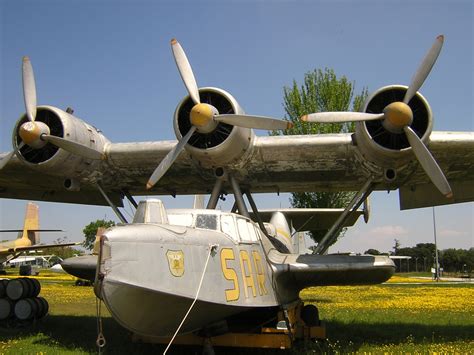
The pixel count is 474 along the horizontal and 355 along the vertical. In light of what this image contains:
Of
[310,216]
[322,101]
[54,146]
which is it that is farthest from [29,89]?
[322,101]

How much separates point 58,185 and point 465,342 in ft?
35.0

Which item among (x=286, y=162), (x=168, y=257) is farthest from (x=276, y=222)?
(x=168, y=257)

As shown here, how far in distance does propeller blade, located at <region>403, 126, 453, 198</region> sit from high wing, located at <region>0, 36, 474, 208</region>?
2 cm

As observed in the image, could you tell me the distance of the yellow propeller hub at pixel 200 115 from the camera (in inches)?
400

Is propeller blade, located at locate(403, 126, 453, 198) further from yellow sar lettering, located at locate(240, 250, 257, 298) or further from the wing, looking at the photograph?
the wing

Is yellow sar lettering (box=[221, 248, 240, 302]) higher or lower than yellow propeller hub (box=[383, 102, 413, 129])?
lower

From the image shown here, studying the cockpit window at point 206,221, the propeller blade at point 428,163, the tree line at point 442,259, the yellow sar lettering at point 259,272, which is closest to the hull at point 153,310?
the yellow sar lettering at point 259,272

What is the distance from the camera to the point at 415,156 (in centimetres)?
973

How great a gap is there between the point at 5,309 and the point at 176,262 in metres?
8.50

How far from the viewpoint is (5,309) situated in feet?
39.2

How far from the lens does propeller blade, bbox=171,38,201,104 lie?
10633mm

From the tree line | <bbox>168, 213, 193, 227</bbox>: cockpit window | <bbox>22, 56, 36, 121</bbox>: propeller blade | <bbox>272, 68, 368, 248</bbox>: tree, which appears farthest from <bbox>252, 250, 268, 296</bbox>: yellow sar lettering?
the tree line

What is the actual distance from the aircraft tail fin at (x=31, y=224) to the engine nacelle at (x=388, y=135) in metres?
32.0

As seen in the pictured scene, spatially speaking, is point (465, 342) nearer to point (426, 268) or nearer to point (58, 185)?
Answer: point (58, 185)
